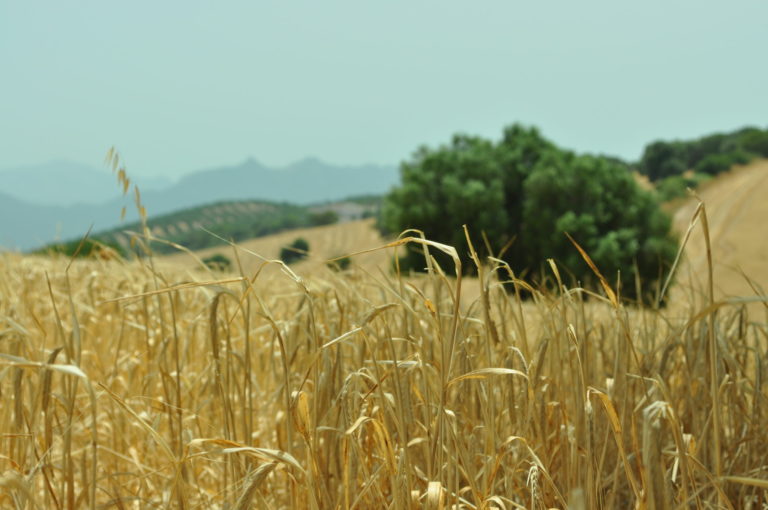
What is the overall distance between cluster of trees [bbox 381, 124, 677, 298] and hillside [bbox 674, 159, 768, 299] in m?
0.93

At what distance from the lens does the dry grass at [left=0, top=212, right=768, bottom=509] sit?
0.86 m

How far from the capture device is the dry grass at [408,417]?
86cm

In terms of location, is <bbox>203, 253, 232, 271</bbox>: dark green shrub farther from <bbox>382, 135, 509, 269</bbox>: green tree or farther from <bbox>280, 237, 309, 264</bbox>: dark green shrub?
<bbox>382, 135, 509, 269</bbox>: green tree

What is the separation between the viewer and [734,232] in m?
14.5

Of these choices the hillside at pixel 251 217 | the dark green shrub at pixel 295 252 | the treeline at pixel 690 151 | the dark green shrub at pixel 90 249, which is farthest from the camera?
the hillside at pixel 251 217

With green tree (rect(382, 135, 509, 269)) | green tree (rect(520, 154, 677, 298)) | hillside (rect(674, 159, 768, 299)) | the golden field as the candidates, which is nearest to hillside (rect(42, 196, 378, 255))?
hillside (rect(674, 159, 768, 299))

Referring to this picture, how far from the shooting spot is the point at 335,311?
197cm

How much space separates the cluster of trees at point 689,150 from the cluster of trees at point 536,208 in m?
22.1

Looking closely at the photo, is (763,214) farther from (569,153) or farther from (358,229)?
(358,229)

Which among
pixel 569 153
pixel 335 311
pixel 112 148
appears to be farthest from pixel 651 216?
pixel 112 148

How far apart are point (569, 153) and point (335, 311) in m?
11.4

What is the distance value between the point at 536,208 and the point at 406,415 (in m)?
10.9

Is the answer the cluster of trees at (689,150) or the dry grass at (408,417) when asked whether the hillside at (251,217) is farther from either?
the dry grass at (408,417)

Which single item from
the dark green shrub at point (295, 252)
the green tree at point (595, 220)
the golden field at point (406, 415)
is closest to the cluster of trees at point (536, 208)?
the green tree at point (595, 220)
